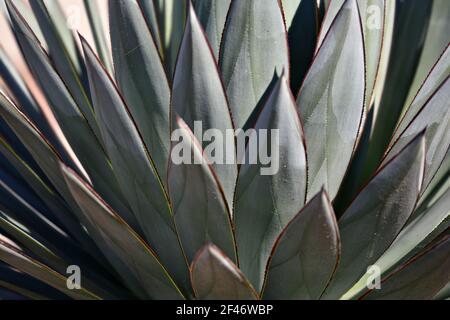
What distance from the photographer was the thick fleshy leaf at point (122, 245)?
1.04 metres

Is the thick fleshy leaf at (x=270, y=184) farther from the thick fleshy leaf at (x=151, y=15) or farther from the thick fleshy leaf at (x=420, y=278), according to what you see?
the thick fleshy leaf at (x=151, y=15)

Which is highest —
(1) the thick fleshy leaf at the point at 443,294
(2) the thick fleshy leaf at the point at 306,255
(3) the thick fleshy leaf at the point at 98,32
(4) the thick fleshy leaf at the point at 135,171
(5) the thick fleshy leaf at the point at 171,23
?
(3) the thick fleshy leaf at the point at 98,32

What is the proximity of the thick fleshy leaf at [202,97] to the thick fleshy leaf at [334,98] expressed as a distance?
149 millimetres

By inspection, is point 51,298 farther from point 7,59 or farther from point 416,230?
point 416,230

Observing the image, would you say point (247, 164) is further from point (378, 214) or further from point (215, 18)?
point (215, 18)

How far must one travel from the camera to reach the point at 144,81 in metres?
1.21

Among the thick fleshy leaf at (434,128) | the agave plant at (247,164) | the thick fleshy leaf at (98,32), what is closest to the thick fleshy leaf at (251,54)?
the agave plant at (247,164)

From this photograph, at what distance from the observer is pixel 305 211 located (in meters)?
0.95

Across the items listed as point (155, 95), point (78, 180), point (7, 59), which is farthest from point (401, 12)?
point (7, 59)

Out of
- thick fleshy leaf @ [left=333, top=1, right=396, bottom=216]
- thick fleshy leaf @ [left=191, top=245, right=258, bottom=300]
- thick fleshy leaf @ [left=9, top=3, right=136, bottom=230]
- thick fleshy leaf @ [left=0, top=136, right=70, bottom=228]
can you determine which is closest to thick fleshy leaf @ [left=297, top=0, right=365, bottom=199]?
thick fleshy leaf @ [left=333, top=1, right=396, bottom=216]

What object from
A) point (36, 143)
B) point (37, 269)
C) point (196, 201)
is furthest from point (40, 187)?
point (196, 201)

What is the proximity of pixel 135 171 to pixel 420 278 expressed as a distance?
0.52 m

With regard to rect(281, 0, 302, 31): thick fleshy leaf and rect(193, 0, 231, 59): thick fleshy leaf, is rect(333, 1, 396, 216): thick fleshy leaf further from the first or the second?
rect(193, 0, 231, 59): thick fleshy leaf
